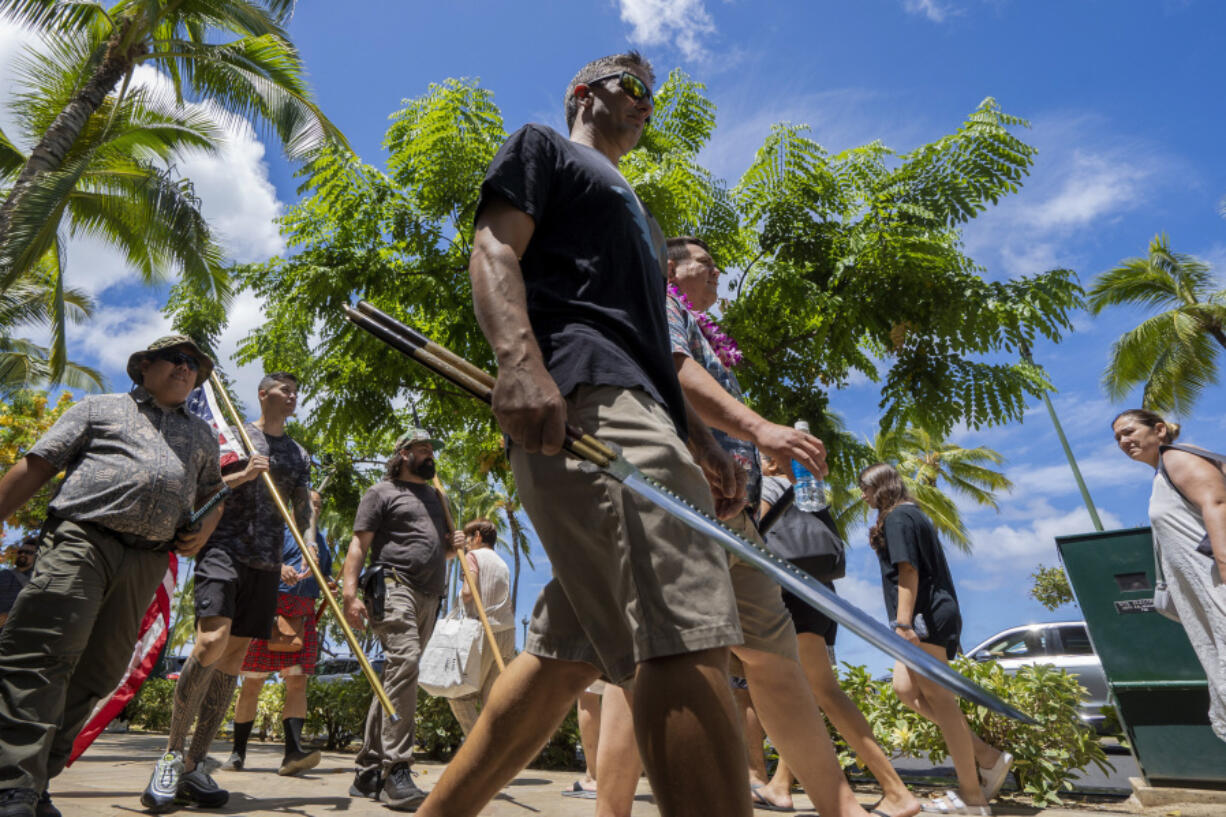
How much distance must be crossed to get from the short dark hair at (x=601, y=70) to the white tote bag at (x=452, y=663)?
3.91 meters

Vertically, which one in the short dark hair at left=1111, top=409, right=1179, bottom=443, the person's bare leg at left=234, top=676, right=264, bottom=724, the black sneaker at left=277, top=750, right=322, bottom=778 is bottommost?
the black sneaker at left=277, top=750, right=322, bottom=778

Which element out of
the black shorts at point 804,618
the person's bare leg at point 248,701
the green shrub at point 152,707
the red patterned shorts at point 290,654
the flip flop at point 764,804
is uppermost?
the black shorts at point 804,618

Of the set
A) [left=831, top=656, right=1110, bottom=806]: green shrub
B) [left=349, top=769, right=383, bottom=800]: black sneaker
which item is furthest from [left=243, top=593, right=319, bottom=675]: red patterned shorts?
[left=831, top=656, right=1110, bottom=806]: green shrub

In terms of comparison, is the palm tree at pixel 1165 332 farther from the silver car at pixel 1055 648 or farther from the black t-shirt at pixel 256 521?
the black t-shirt at pixel 256 521

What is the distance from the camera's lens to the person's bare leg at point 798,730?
102 inches

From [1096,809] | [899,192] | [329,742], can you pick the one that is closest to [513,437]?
[1096,809]

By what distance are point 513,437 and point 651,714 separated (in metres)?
0.57

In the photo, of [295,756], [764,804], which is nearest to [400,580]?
[295,756]

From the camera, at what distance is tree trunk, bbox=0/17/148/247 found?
1058 centimetres

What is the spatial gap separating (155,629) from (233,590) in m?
0.46

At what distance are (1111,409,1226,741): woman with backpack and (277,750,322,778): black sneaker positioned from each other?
16.5 feet

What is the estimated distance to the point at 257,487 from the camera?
466 cm

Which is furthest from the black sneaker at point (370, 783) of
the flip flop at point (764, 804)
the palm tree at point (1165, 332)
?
the palm tree at point (1165, 332)

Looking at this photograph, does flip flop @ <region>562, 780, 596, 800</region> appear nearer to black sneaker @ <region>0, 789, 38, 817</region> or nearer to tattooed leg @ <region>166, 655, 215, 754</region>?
tattooed leg @ <region>166, 655, 215, 754</region>
